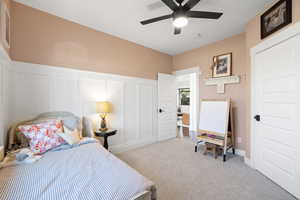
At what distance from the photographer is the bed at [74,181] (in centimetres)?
87

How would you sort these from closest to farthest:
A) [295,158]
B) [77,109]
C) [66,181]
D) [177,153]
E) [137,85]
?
1. [66,181]
2. [295,158]
3. [77,109]
4. [177,153]
5. [137,85]

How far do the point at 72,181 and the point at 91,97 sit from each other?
74.6 inches

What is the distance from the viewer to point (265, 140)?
2.11 m

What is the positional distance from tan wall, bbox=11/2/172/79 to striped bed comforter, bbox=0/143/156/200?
178 cm

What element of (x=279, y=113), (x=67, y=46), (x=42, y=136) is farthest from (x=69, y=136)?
(x=279, y=113)

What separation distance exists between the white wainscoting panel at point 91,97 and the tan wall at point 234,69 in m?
1.43

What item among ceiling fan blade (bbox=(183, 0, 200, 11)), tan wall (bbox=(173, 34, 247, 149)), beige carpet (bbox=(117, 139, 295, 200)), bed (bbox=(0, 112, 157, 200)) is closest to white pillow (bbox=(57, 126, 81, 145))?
bed (bbox=(0, 112, 157, 200))

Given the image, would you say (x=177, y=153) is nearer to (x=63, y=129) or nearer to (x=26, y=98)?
(x=63, y=129)

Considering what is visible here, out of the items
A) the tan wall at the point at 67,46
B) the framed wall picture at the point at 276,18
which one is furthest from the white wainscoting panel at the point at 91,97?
the framed wall picture at the point at 276,18

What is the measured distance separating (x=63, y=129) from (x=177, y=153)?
7.82 feet

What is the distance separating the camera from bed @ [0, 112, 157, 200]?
0.87 m

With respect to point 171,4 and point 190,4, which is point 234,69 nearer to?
point 190,4

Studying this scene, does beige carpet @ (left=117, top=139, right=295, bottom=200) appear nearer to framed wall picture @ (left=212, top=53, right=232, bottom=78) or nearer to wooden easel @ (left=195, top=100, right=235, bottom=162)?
wooden easel @ (left=195, top=100, right=235, bottom=162)

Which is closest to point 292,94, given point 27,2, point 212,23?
point 212,23
